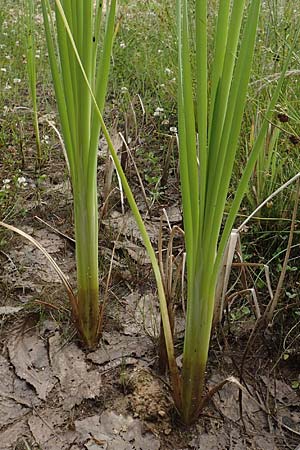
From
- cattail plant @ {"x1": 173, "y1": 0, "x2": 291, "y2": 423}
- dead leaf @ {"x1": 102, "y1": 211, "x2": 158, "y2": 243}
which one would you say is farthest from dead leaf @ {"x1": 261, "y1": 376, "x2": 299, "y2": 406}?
dead leaf @ {"x1": 102, "y1": 211, "x2": 158, "y2": 243}

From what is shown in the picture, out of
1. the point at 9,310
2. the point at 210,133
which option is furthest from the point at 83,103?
the point at 9,310

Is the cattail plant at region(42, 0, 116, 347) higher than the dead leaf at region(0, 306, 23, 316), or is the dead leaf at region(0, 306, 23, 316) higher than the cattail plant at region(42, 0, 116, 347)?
the cattail plant at region(42, 0, 116, 347)

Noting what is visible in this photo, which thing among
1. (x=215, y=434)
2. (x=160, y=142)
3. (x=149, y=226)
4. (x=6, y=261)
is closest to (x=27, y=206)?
(x=6, y=261)

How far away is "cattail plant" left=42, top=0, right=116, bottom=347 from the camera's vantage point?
3.21ft

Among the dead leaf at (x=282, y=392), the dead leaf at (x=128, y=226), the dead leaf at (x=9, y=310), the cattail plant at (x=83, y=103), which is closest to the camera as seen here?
the cattail plant at (x=83, y=103)

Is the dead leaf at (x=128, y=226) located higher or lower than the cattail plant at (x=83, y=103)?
lower

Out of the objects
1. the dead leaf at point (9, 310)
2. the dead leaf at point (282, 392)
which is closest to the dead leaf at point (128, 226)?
the dead leaf at point (9, 310)

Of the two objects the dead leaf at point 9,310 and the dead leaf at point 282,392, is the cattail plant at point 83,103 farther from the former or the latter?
the dead leaf at point 282,392

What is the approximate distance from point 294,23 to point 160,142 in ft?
2.60

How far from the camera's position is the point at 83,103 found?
3.36 feet

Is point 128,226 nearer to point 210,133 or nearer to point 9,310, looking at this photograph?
point 9,310

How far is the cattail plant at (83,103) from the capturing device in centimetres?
98

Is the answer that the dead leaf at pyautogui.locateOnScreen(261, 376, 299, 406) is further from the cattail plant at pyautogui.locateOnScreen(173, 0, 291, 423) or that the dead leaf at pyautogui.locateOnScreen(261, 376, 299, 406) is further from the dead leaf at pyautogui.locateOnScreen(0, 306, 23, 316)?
the dead leaf at pyautogui.locateOnScreen(0, 306, 23, 316)

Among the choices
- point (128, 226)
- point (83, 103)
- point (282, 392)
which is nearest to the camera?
point (83, 103)
